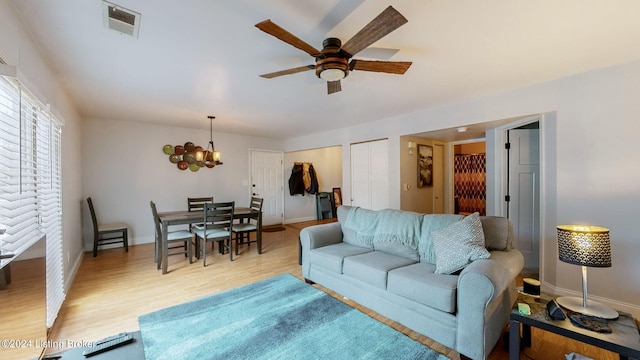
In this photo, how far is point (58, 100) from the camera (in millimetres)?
2861

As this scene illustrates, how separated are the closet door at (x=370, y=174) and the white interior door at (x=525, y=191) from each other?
72.4 inches

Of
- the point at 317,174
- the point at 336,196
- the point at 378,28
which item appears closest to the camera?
the point at 378,28

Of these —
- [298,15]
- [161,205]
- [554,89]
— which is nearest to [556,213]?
[554,89]

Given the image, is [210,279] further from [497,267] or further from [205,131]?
[205,131]

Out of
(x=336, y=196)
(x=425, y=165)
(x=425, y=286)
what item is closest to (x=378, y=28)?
(x=425, y=286)

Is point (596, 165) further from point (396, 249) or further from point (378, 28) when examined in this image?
point (378, 28)

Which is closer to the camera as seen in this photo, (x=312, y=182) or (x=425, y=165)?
(x=425, y=165)

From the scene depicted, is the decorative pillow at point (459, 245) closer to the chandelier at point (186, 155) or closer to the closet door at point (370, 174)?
the closet door at point (370, 174)

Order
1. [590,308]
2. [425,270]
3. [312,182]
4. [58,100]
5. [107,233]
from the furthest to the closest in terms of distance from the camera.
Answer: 1. [312,182]
2. [107,233]
3. [58,100]
4. [425,270]
5. [590,308]

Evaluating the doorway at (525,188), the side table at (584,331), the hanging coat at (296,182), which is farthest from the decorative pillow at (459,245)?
the hanging coat at (296,182)

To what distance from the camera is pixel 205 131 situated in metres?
5.73

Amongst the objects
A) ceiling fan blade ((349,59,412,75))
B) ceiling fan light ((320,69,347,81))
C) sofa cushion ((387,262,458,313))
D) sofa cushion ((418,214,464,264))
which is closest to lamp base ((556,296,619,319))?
sofa cushion ((387,262,458,313))

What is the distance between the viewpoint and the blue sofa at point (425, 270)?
180 centimetres

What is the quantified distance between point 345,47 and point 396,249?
2.01 meters
